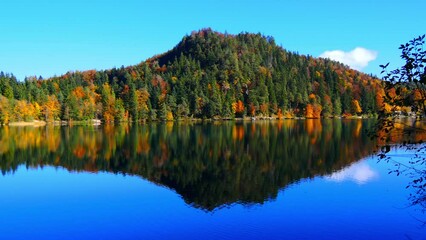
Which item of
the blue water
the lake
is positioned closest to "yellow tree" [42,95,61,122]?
the lake

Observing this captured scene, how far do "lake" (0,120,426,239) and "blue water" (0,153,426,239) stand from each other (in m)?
0.05

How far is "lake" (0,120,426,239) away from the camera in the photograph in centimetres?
1966

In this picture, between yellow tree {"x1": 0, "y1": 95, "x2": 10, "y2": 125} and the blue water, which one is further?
yellow tree {"x1": 0, "y1": 95, "x2": 10, "y2": 125}

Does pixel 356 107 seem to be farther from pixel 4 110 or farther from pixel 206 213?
A: pixel 206 213

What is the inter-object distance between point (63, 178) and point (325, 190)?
21.5 meters

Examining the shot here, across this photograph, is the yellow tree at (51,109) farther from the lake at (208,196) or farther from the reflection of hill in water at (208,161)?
the lake at (208,196)

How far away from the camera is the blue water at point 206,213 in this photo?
19.2 m

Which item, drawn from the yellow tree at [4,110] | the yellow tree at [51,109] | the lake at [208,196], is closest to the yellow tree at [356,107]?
the yellow tree at [51,109]

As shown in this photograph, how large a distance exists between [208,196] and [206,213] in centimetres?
414

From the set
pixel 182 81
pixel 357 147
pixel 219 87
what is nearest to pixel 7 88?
pixel 182 81

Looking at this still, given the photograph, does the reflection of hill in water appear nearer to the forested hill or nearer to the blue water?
the blue water

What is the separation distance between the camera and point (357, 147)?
162 ft

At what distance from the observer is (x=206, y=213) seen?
2267 cm

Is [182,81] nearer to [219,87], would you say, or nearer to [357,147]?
[219,87]
